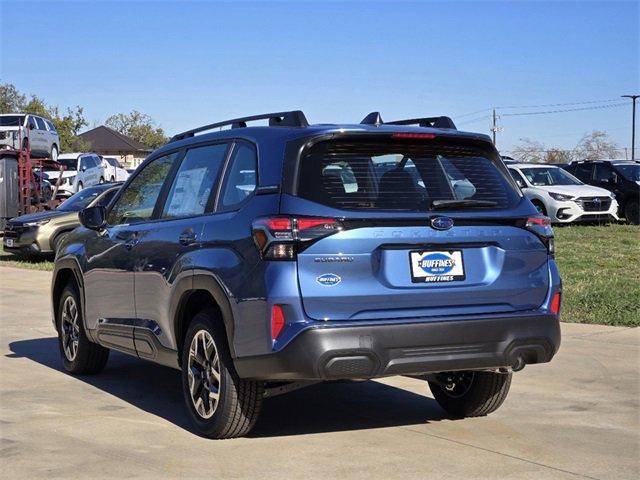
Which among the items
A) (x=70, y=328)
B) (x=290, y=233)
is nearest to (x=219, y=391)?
(x=290, y=233)

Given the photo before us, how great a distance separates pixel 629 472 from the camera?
557 centimetres

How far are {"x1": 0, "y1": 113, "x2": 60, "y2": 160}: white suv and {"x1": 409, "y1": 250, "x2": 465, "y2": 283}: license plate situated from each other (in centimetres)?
2768

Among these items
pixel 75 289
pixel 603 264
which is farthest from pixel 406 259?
pixel 603 264

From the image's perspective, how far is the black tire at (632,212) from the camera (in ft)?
84.8

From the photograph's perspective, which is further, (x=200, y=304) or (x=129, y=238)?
(x=129, y=238)

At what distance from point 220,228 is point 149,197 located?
150 centimetres

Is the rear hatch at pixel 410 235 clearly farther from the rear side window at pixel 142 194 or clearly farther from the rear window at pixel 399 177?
the rear side window at pixel 142 194

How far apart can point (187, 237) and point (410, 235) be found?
154 cm

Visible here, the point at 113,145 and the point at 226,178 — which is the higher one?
the point at 113,145

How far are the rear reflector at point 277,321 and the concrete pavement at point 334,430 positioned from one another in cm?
74

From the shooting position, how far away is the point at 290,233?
5543 millimetres

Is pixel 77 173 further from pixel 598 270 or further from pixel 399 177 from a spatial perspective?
pixel 399 177

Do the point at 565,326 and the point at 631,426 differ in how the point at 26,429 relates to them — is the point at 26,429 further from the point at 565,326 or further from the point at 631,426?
the point at 565,326

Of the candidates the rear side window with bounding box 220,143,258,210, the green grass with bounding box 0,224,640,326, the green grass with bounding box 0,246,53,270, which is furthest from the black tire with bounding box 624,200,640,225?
the rear side window with bounding box 220,143,258,210
